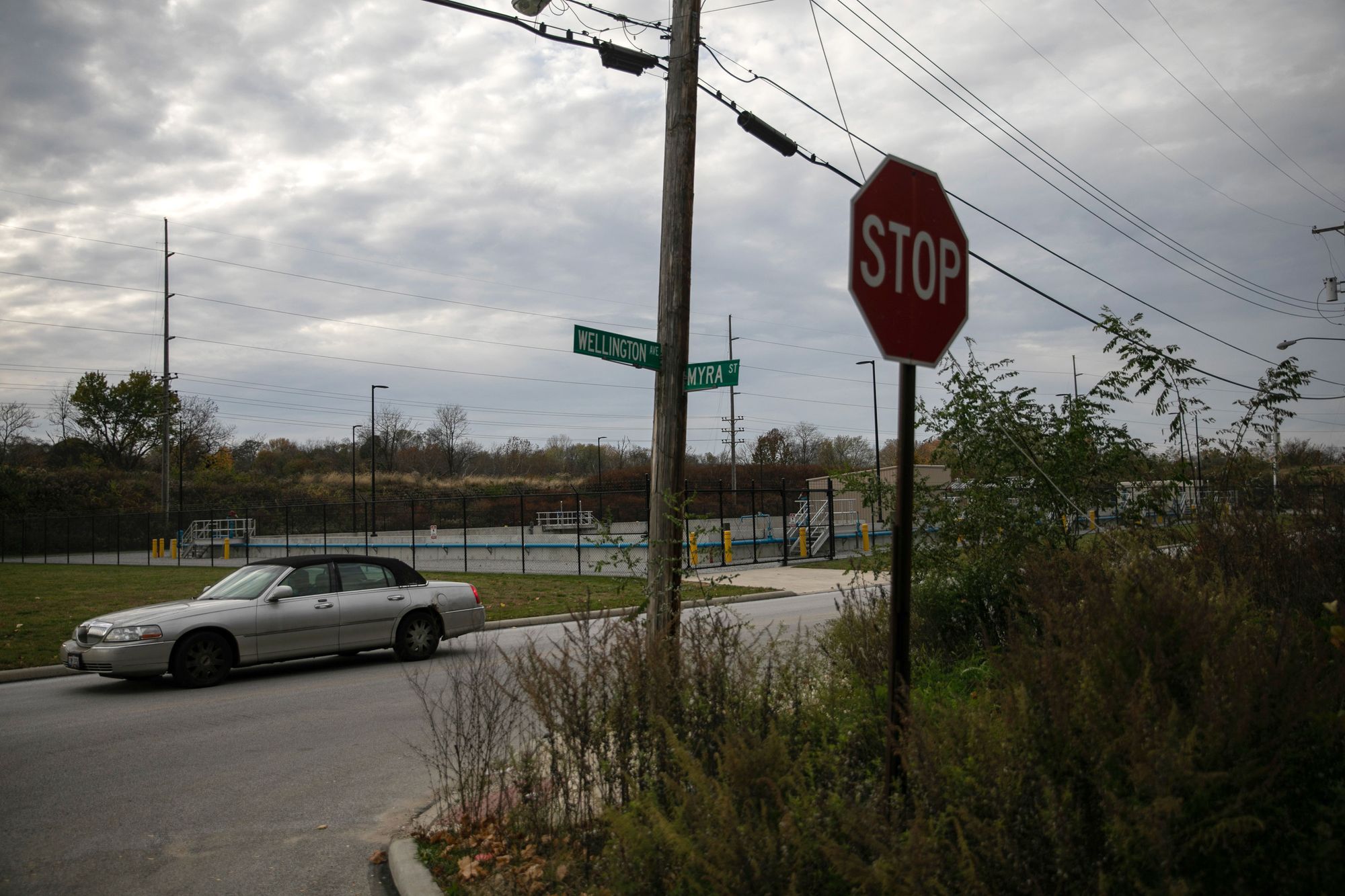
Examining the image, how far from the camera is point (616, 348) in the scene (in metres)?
7.11

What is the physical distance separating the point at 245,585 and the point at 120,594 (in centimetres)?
1383

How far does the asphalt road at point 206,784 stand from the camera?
5.18 metres

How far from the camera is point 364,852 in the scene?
18.0 ft

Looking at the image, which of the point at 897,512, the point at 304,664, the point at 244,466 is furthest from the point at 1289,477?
the point at 244,466

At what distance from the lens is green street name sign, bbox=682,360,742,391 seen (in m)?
7.54

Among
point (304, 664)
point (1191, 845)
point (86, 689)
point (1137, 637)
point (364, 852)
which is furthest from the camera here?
point (304, 664)

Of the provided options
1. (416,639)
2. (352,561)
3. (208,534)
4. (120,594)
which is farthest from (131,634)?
(208,534)

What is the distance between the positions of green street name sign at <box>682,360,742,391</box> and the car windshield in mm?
6893

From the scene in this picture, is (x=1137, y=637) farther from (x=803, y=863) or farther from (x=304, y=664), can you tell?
(x=304, y=664)

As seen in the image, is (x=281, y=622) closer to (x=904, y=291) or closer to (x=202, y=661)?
(x=202, y=661)

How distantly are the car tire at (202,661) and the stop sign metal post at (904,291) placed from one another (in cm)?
947

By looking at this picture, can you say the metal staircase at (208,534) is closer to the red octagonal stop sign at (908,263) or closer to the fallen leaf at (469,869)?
the fallen leaf at (469,869)

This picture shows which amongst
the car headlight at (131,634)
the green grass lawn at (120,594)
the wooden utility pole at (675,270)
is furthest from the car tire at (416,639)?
the wooden utility pole at (675,270)

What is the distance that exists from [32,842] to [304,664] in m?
6.99
